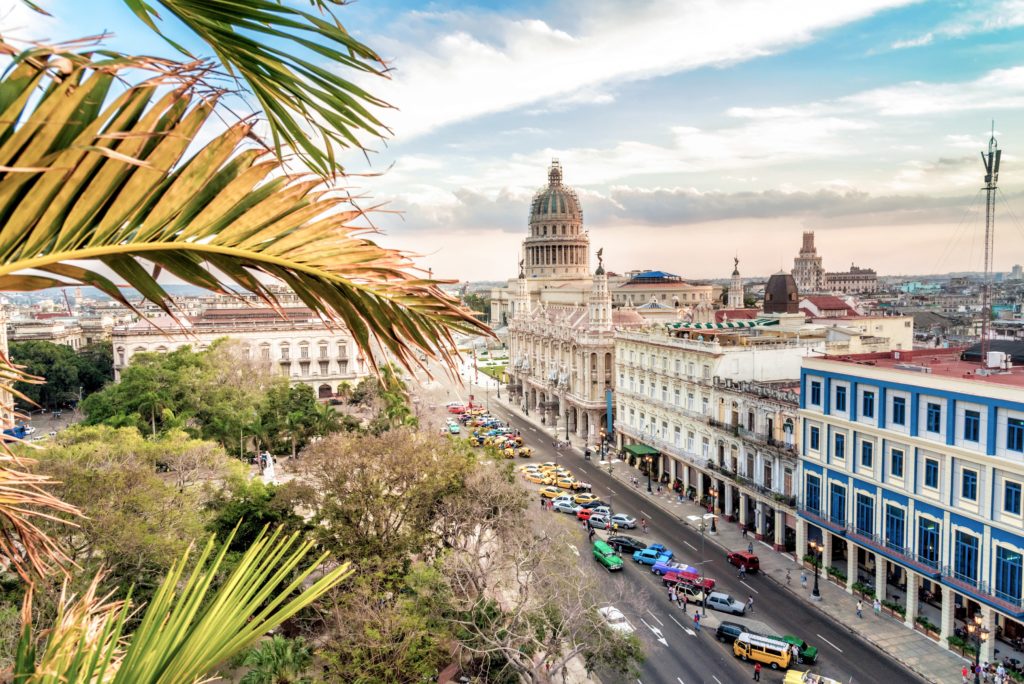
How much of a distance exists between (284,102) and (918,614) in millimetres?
37557

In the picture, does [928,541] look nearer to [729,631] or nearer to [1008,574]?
[1008,574]

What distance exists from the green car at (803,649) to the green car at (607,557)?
10.2m

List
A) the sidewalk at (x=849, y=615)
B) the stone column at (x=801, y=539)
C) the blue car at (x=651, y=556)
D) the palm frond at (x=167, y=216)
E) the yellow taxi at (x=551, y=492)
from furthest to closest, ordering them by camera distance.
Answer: the yellow taxi at (x=551, y=492) < the blue car at (x=651, y=556) < the stone column at (x=801, y=539) < the sidewalk at (x=849, y=615) < the palm frond at (x=167, y=216)

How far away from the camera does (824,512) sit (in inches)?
1468

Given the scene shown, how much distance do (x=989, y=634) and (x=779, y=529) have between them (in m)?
13.4

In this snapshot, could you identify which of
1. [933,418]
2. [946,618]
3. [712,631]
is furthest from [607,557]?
[933,418]

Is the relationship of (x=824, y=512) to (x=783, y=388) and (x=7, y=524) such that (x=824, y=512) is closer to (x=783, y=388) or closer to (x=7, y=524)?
(x=783, y=388)

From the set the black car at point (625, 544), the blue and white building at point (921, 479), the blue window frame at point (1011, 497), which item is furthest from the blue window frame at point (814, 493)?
the blue window frame at point (1011, 497)

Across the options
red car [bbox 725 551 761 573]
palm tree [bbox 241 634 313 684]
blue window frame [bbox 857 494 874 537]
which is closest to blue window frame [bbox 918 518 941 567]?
blue window frame [bbox 857 494 874 537]

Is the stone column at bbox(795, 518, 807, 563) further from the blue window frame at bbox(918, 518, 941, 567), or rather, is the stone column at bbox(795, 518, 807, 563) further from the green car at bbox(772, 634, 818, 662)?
the green car at bbox(772, 634, 818, 662)

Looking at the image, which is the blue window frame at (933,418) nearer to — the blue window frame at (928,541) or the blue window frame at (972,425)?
the blue window frame at (972,425)

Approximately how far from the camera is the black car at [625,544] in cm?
4144

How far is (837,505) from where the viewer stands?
3669cm

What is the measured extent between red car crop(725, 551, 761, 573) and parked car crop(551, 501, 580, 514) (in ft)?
36.9
